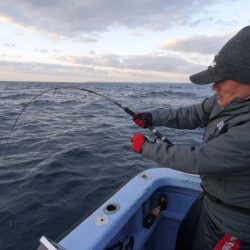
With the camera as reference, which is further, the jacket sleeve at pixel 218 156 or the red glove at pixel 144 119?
the red glove at pixel 144 119

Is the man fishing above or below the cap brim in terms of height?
below

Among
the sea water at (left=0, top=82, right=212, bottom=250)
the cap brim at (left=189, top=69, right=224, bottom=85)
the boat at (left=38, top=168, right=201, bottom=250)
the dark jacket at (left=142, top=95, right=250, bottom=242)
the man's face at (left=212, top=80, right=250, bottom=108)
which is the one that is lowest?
the sea water at (left=0, top=82, right=212, bottom=250)

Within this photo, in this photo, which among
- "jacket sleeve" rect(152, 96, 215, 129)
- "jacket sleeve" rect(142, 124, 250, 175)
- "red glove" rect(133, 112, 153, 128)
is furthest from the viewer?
"red glove" rect(133, 112, 153, 128)

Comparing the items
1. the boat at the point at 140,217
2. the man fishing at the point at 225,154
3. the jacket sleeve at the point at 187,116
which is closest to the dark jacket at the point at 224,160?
A: the man fishing at the point at 225,154

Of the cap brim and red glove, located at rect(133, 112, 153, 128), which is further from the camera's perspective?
red glove, located at rect(133, 112, 153, 128)

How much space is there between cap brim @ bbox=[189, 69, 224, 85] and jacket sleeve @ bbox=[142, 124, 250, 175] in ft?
1.13

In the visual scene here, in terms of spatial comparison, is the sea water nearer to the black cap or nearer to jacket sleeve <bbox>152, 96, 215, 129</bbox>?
jacket sleeve <bbox>152, 96, 215, 129</bbox>

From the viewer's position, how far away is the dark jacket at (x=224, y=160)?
1.71 meters

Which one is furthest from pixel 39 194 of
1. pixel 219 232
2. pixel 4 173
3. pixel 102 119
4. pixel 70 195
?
pixel 102 119

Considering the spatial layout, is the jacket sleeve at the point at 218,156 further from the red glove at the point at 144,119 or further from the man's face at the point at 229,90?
the red glove at the point at 144,119

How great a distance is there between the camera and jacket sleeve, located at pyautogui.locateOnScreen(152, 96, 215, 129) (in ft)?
8.68

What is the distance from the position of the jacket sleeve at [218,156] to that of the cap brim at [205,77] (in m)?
0.34

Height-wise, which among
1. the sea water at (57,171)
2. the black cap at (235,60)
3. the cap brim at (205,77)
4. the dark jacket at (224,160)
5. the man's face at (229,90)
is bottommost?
the sea water at (57,171)

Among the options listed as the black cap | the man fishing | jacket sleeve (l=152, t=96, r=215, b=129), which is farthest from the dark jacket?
jacket sleeve (l=152, t=96, r=215, b=129)
